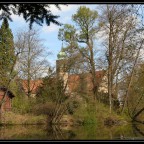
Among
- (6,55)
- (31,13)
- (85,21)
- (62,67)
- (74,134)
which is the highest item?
(85,21)

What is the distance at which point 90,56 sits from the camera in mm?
28531

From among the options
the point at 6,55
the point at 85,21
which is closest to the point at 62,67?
the point at 6,55

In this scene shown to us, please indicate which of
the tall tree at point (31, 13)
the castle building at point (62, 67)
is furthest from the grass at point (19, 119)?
the tall tree at point (31, 13)

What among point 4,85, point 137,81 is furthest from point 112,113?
point 4,85

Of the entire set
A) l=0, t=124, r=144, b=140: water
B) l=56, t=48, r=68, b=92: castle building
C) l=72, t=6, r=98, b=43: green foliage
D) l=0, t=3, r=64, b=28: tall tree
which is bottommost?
l=0, t=124, r=144, b=140: water

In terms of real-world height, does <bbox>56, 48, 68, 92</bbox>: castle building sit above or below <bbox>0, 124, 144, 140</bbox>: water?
above

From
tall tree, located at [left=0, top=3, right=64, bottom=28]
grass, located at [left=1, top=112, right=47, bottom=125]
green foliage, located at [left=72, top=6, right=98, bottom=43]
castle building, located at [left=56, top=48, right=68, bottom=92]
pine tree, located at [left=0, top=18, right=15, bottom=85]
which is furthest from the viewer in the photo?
green foliage, located at [left=72, top=6, right=98, bottom=43]

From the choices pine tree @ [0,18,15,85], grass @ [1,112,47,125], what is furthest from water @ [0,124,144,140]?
pine tree @ [0,18,15,85]

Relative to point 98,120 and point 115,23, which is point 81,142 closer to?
point 98,120

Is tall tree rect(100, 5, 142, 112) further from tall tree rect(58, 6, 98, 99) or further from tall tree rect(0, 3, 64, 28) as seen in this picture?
tall tree rect(0, 3, 64, 28)

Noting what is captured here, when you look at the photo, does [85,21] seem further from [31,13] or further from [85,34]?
[31,13]

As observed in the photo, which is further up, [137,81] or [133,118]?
[137,81]

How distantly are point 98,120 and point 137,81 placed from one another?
5.27 metres

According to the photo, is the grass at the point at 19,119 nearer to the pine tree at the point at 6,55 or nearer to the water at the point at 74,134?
the pine tree at the point at 6,55
